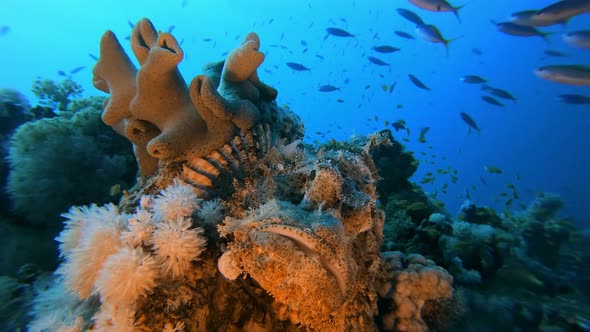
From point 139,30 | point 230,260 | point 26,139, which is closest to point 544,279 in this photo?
point 230,260

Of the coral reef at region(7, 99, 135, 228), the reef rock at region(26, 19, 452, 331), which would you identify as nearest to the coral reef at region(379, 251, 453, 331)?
the reef rock at region(26, 19, 452, 331)

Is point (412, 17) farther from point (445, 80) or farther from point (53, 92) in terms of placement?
point (445, 80)

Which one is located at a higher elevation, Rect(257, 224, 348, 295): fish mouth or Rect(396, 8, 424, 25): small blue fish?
Rect(396, 8, 424, 25): small blue fish

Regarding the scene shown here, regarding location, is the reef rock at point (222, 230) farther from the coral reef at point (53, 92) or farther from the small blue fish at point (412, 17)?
the small blue fish at point (412, 17)

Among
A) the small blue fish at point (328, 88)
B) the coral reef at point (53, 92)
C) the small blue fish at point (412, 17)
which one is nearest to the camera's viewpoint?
the coral reef at point (53, 92)

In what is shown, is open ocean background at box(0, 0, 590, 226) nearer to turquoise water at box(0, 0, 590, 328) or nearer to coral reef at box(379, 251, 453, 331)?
turquoise water at box(0, 0, 590, 328)

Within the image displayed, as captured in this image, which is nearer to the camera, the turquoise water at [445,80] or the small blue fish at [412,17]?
the small blue fish at [412,17]

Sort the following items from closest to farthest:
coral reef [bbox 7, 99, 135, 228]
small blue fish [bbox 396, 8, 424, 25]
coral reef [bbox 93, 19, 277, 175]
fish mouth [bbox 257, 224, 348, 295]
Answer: fish mouth [bbox 257, 224, 348, 295], coral reef [bbox 93, 19, 277, 175], coral reef [bbox 7, 99, 135, 228], small blue fish [bbox 396, 8, 424, 25]

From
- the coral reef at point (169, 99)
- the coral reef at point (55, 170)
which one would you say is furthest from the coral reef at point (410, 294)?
the coral reef at point (55, 170)

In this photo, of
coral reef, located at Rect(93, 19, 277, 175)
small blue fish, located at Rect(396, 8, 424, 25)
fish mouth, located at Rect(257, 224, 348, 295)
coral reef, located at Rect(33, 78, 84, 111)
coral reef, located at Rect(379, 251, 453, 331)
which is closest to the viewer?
fish mouth, located at Rect(257, 224, 348, 295)

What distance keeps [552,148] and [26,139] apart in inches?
3662

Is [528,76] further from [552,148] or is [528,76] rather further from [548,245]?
[548,245]

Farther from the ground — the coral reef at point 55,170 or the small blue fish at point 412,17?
the small blue fish at point 412,17

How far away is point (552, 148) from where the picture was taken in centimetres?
6894
